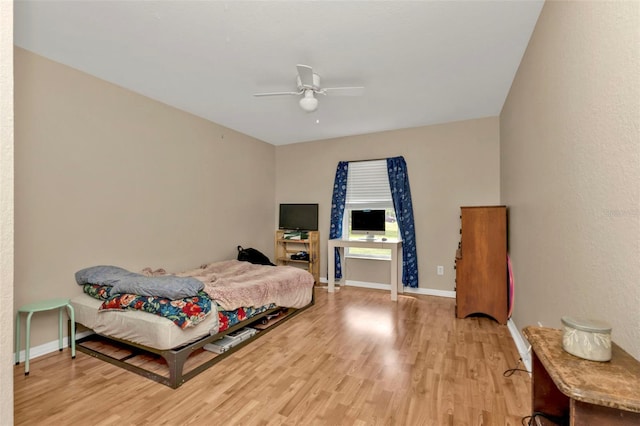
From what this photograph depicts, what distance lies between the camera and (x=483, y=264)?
10.8 ft

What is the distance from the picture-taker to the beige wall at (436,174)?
4141 mm

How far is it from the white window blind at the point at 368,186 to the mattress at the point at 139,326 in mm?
3203

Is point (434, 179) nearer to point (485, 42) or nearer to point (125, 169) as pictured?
point (485, 42)

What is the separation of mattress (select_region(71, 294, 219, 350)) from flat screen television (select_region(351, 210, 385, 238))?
2881mm

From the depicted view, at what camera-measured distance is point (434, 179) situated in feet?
14.6

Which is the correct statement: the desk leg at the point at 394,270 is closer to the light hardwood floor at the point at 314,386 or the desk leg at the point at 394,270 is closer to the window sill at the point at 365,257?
the window sill at the point at 365,257

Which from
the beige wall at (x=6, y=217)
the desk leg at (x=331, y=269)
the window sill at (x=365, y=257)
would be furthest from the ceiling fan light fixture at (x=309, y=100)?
the window sill at (x=365, y=257)

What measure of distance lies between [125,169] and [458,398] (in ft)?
12.3

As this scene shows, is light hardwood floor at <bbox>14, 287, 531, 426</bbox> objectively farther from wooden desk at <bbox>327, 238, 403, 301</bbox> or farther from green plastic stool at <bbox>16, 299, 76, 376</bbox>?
wooden desk at <bbox>327, 238, 403, 301</bbox>

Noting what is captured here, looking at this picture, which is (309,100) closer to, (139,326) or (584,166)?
(584,166)

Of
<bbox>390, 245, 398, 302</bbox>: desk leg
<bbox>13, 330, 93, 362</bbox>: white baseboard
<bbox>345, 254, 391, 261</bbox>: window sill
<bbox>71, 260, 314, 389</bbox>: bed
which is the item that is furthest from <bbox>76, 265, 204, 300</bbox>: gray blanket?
<bbox>345, 254, 391, 261</bbox>: window sill

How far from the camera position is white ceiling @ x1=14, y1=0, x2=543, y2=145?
77.6 inches

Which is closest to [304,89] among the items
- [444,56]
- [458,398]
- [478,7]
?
[444,56]

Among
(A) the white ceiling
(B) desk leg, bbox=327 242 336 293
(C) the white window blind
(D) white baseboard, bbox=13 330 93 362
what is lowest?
(D) white baseboard, bbox=13 330 93 362
